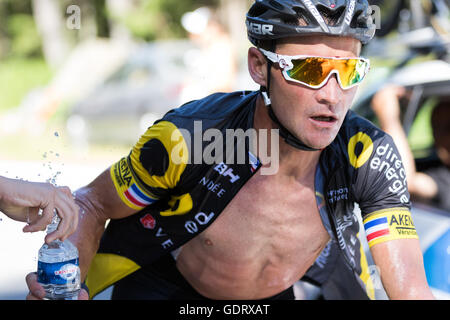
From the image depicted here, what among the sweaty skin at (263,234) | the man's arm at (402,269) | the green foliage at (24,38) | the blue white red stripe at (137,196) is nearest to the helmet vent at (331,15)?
the sweaty skin at (263,234)

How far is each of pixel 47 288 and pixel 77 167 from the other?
→ 2.58m

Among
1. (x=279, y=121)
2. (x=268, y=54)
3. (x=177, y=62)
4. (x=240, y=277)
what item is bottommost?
(x=177, y=62)

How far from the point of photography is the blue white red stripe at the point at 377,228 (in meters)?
2.32

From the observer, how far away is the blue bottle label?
2.05 metres

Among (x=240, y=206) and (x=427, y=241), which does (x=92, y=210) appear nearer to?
(x=240, y=206)

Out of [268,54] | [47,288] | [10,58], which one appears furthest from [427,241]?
[10,58]

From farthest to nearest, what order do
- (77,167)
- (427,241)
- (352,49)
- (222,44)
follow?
(222,44) → (77,167) → (427,241) → (352,49)

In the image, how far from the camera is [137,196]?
250 centimetres

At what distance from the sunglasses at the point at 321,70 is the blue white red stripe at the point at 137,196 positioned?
28.6 inches

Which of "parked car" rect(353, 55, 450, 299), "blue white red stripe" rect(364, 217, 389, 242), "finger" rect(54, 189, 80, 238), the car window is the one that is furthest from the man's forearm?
the car window

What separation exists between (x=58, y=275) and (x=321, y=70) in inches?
45.2

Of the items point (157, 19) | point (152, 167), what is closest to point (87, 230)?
point (152, 167)

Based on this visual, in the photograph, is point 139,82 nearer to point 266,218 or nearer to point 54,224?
point 266,218

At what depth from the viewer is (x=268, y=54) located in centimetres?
244
